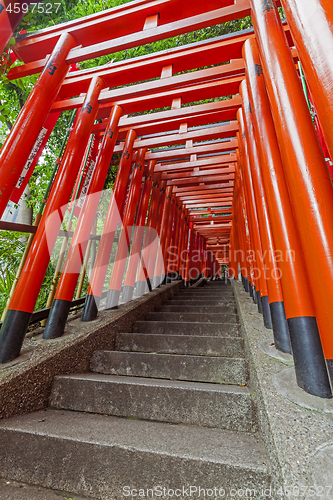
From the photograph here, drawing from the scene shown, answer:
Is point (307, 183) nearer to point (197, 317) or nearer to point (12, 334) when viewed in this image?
point (12, 334)

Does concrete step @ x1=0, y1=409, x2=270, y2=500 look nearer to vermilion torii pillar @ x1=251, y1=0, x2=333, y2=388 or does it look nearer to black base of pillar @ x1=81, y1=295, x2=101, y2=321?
vermilion torii pillar @ x1=251, y1=0, x2=333, y2=388

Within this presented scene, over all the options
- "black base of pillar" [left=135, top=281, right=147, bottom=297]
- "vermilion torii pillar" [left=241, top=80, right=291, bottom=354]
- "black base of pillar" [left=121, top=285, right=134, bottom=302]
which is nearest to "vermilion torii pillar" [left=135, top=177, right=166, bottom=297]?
"black base of pillar" [left=135, top=281, right=147, bottom=297]

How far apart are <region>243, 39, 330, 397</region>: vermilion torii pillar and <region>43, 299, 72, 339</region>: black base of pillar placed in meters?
2.09

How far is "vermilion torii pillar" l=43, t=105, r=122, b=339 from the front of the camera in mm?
2443

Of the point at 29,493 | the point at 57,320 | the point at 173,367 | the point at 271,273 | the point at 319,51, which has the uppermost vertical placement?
the point at 319,51

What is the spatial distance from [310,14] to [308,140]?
1.63ft

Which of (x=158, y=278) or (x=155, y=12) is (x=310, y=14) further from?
(x=158, y=278)

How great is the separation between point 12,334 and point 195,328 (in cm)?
188

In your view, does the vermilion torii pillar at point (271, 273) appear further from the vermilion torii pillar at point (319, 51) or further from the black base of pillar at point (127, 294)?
the black base of pillar at point (127, 294)

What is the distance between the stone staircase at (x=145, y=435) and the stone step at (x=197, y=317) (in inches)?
37.0

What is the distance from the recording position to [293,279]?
140 centimetres

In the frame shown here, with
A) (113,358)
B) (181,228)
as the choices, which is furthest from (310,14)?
(181,228)

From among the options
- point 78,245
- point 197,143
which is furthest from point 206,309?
point 197,143

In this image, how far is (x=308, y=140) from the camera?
122cm
